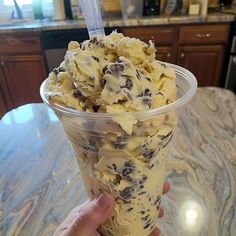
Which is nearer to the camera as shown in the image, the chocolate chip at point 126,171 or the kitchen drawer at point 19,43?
the chocolate chip at point 126,171

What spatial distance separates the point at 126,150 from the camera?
1.20 feet

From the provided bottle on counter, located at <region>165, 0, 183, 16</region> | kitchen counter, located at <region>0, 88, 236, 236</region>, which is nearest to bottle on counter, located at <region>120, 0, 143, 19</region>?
bottle on counter, located at <region>165, 0, 183, 16</region>

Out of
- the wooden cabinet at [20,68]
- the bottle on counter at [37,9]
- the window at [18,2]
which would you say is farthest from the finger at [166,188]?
the window at [18,2]

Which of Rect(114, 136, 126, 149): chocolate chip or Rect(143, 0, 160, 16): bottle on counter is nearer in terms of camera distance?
Rect(114, 136, 126, 149): chocolate chip

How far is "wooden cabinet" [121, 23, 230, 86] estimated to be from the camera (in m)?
1.82

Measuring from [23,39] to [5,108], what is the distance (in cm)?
68

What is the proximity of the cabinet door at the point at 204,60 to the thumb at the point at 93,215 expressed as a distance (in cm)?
169

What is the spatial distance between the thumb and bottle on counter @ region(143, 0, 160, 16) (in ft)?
5.95

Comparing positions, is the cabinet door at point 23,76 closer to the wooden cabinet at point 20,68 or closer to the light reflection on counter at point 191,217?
the wooden cabinet at point 20,68

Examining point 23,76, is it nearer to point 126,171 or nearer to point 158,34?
point 158,34

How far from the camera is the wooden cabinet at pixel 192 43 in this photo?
1816mm

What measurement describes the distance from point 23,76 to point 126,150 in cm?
193

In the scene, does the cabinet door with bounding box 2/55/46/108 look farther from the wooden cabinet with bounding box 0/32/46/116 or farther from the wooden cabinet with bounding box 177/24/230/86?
the wooden cabinet with bounding box 177/24/230/86

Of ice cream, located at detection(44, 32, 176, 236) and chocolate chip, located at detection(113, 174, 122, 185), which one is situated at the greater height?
ice cream, located at detection(44, 32, 176, 236)
